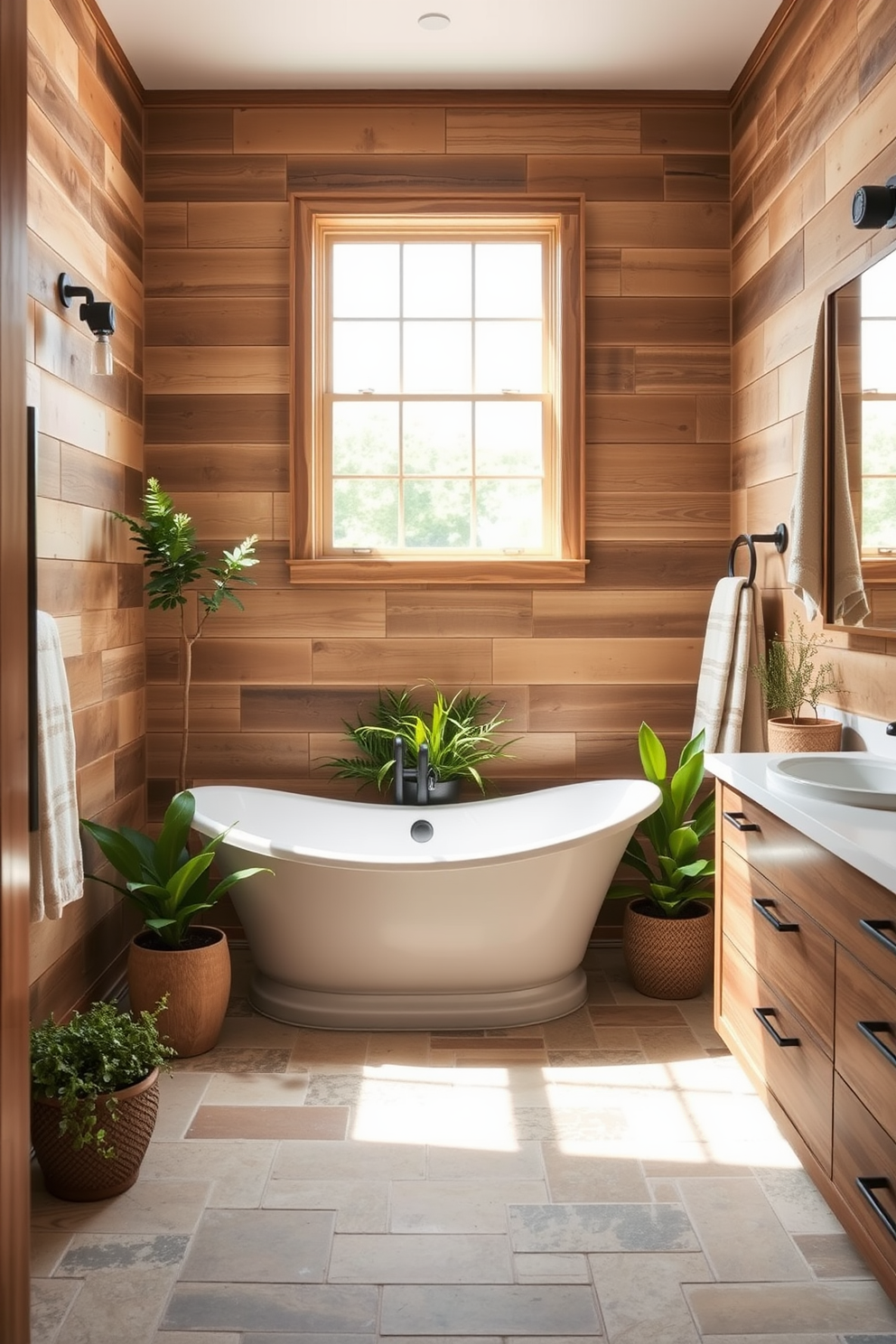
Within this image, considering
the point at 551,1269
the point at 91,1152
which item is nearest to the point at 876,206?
the point at 551,1269

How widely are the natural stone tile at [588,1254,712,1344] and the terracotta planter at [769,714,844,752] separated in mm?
1242

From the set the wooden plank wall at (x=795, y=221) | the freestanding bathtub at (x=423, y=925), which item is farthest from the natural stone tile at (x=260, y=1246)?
the wooden plank wall at (x=795, y=221)

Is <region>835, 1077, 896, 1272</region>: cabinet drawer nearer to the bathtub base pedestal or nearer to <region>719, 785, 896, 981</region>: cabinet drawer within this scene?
<region>719, 785, 896, 981</region>: cabinet drawer

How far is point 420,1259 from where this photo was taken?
6.97 feet

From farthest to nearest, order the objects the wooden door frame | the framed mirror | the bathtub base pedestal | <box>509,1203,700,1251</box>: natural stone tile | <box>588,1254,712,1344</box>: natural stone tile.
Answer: the bathtub base pedestal, the framed mirror, <box>509,1203,700,1251</box>: natural stone tile, <box>588,1254,712,1344</box>: natural stone tile, the wooden door frame

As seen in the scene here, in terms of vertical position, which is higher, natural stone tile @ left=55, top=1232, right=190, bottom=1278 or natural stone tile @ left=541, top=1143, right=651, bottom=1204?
natural stone tile @ left=541, top=1143, right=651, bottom=1204

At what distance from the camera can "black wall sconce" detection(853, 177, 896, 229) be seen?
7.86 ft

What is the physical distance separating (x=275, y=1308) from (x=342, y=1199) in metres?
0.38

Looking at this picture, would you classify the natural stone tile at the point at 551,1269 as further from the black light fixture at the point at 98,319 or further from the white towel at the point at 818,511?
the black light fixture at the point at 98,319

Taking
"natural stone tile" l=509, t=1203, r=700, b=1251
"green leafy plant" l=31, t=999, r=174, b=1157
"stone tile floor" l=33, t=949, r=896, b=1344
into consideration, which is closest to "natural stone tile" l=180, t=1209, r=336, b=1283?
"stone tile floor" l=33, t=949, r=896, b=1344

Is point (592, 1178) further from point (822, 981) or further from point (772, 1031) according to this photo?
point (822, 981)

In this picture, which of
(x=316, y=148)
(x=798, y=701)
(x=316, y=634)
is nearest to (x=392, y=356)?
(x=316, y=148)

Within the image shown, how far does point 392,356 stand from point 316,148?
0.73m

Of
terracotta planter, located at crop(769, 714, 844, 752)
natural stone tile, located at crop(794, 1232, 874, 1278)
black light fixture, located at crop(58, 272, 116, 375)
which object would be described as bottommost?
natural stone tile, located at crop(794, 1232, 874, 1278)
